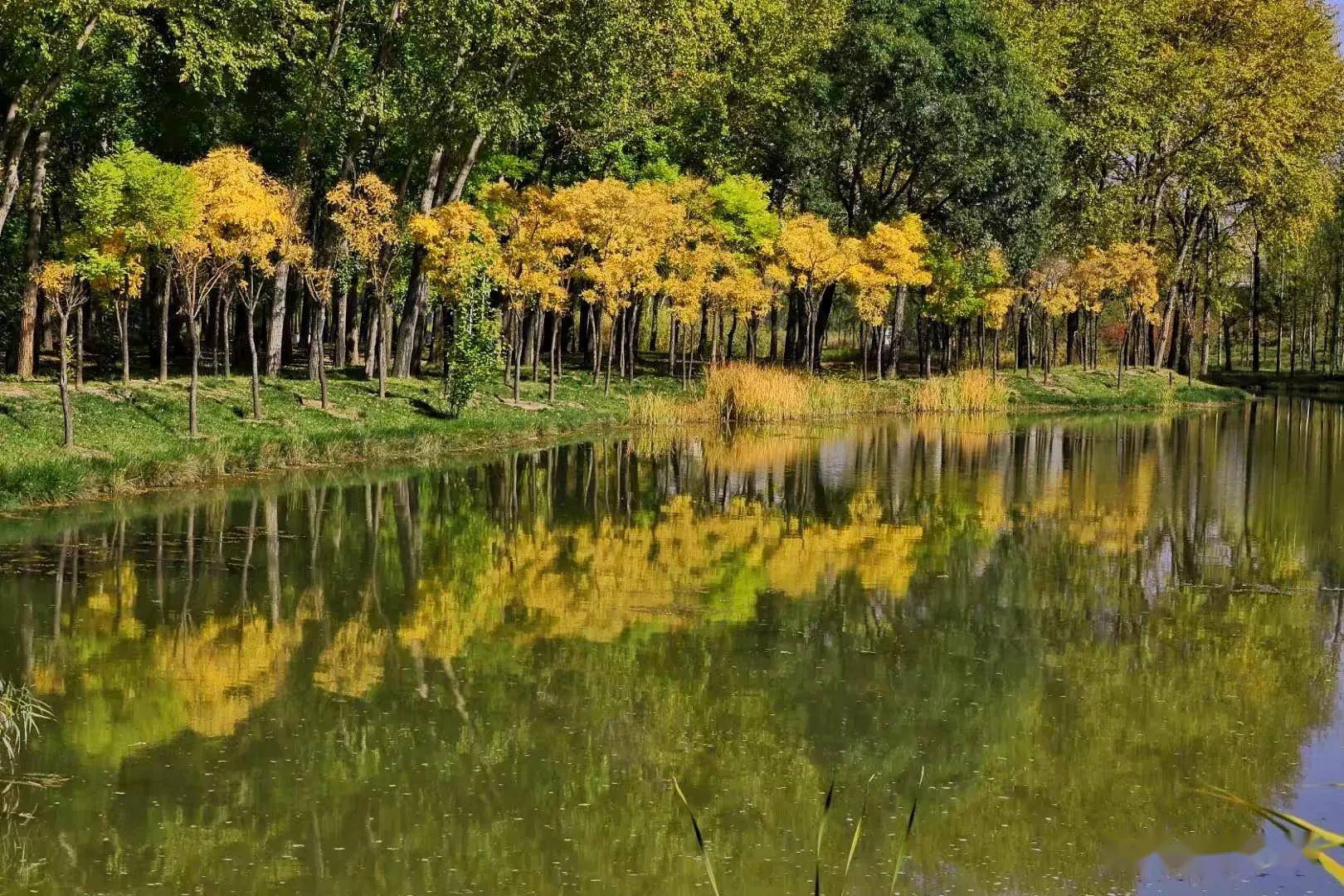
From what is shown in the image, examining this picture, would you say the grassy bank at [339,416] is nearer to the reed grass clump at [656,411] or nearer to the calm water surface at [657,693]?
the reed grass clump at [656,411]

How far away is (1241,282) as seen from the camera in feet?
314

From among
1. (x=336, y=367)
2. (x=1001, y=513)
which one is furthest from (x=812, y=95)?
(x=1001, y=513)

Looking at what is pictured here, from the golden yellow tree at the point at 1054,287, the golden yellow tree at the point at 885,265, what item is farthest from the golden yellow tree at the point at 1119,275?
the golden yellow tree at the point at 885,265

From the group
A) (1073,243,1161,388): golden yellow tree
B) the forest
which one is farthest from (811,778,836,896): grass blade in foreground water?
(1073,243,1161,388): golden yellow tree

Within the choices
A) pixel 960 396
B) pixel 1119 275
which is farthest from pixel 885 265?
pixel 1119 275

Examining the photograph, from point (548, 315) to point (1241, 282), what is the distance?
52.3 meters

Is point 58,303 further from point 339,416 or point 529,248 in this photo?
point 529,248

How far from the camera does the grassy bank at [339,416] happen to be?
2650 centimetres

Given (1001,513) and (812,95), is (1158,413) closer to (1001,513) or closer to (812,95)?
(812,95)

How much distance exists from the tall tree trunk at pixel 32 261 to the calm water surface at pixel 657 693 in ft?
41.5

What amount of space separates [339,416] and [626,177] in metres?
20.3

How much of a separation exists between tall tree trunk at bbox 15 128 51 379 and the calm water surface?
12642 mm

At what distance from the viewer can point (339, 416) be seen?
3678 cm

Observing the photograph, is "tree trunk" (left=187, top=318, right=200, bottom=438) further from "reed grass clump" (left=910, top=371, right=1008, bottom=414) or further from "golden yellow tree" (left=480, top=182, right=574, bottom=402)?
"reed grass clump" (left=910, top=371, right=1008, bottom=414)
